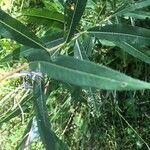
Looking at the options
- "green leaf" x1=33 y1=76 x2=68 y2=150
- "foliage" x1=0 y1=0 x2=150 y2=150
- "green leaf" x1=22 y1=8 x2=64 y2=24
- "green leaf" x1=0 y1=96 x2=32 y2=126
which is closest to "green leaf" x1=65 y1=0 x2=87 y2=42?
"foliage" x1=0 y1=0 x2=150 y2=150

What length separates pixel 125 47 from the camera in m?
1.29

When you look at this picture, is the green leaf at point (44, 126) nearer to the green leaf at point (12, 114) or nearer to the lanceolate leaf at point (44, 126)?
the lanceolate leaf at point (44, 126)

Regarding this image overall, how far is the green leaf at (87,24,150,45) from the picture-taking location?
116 centimetres

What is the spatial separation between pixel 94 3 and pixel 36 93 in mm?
661

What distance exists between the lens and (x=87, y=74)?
2.19ft

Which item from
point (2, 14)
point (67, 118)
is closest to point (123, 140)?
point (67, 118)

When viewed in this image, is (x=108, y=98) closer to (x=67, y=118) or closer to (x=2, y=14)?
(x=67, y=118)

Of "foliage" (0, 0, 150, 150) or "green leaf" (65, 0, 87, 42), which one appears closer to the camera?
"foliage" (0, 0, 150, 150)

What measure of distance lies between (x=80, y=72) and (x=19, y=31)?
26 cm

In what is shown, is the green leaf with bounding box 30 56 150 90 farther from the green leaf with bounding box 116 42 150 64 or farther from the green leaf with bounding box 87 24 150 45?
the green leaf with bounding box 116 42 150 64

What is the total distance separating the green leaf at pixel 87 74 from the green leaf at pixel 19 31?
131mm

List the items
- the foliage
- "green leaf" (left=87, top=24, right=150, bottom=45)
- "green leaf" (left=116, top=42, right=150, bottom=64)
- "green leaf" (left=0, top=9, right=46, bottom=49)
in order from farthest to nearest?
1. "green leaf" (left=116, top=42, right=150, bottom=64)
2. "green leaf" (left=87, top=24, right=150, bottom=45)
3. "green leaf" (left=0, top=9, right=46, bottom=49)
4. the foliage

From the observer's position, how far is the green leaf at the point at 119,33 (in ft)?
3.82

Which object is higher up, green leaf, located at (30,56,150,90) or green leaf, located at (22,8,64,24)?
green leaf, located at (22,8,64,24)
